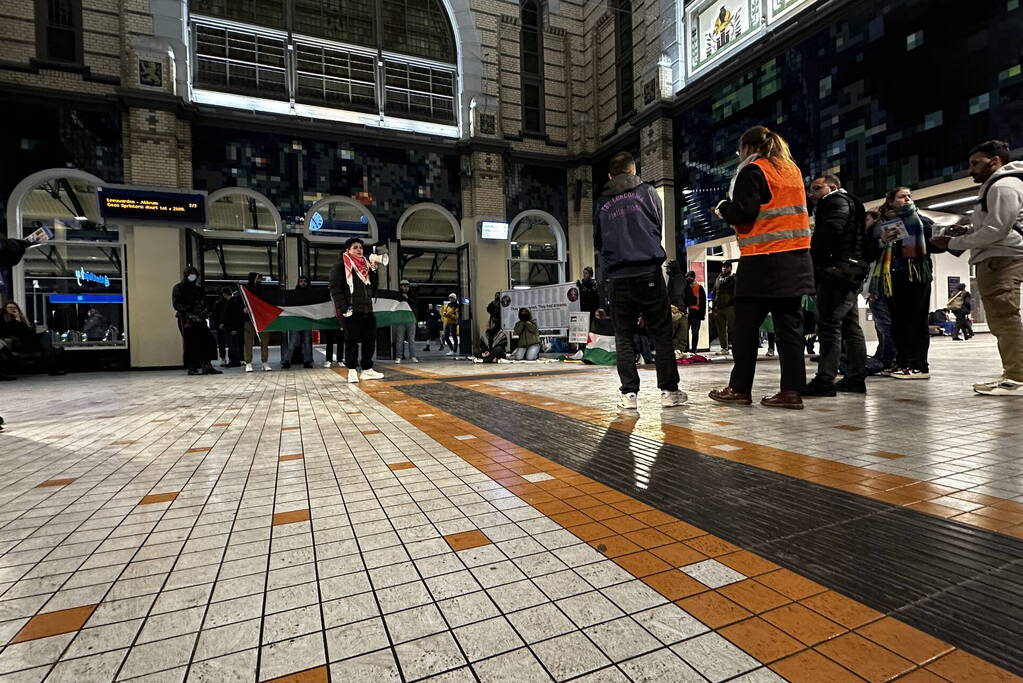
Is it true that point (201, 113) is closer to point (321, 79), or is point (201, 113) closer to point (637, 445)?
point (321, 79)

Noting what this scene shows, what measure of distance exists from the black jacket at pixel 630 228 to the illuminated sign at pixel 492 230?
37.4 ft

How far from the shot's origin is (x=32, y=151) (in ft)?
37.2

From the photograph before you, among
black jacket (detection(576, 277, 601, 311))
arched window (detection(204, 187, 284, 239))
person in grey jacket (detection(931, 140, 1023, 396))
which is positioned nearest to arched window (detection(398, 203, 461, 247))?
arched window (detection(204, 187, 284, 239))

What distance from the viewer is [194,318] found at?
30.0ft

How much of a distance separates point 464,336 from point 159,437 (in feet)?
37.8

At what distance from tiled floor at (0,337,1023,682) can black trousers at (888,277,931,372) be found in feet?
8.26

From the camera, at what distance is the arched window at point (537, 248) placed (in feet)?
56.5

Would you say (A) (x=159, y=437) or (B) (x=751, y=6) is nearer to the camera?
(A) (x=159, y=437)

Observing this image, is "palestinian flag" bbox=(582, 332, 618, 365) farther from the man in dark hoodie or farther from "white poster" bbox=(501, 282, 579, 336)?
the man in dark hoodie

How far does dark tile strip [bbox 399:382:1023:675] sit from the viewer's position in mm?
1199

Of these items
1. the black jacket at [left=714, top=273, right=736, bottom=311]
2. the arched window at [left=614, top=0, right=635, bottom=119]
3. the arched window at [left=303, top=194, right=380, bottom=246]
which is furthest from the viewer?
the arched window at [left=614, top=0, right=635, bottom=119]

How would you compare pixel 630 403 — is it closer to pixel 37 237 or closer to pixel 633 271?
pixel 633 271

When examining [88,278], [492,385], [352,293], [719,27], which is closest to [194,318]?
[352,293]

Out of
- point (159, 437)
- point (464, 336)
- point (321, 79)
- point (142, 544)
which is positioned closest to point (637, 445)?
point (142, 544)
